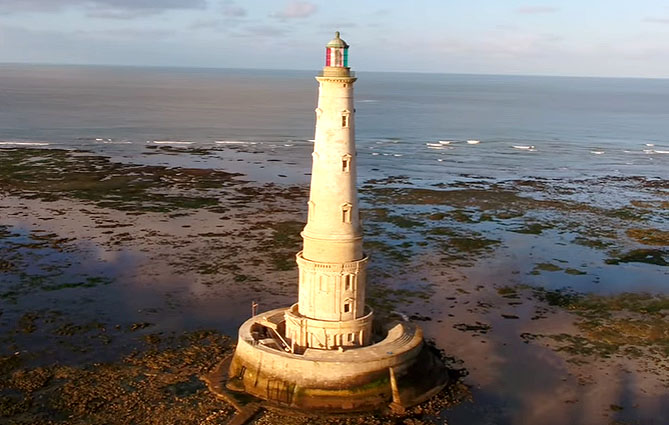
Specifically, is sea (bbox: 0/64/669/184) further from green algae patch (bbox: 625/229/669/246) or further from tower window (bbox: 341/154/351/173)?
tower window (bbox: 341/154/351/173)

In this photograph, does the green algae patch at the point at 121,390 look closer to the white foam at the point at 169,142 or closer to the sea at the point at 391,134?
the sea at the point at 391,134

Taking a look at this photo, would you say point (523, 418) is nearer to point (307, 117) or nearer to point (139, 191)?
point (139, 191)

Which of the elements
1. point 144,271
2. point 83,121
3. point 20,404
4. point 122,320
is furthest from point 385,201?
point 83,121

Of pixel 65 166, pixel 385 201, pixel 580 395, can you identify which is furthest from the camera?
pixel 65 166

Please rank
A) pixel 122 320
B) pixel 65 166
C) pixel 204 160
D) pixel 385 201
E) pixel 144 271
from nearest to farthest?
1. pixel 122 320
2. pixel 144 271
3. pixel 385 201
4. pixel 65 166
5. pixel 204 160

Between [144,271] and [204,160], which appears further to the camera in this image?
[204,160]

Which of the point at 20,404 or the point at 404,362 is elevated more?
the point at 404,362

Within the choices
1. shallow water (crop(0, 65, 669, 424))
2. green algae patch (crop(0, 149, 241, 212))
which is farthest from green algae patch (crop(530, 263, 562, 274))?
green algae patch (crop(0, 149, 241, 212))
